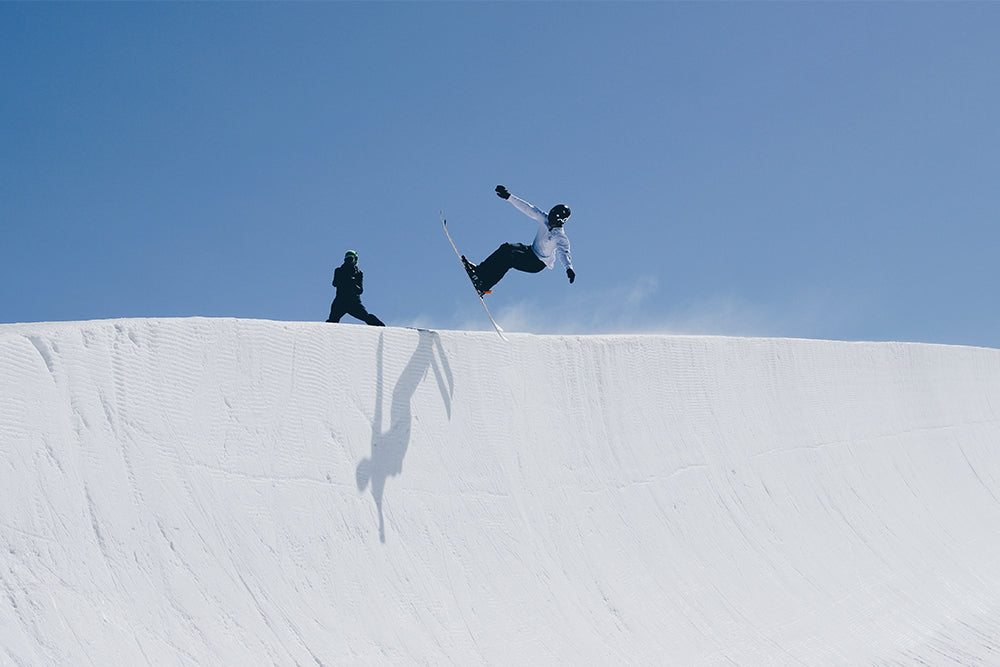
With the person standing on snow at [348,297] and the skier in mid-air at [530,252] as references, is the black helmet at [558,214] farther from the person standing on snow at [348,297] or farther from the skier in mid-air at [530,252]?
the person standing on snow at [348,297]

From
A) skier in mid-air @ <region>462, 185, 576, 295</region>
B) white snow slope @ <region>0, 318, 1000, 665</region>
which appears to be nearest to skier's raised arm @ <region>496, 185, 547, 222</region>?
skier in mid-air @ <region>462, 185, 576, 295</region>

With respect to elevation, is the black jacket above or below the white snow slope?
above

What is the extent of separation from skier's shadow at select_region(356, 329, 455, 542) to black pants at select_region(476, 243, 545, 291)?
0.85m

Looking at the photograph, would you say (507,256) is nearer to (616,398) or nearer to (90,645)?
(616,398)

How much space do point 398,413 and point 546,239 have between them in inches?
82.6

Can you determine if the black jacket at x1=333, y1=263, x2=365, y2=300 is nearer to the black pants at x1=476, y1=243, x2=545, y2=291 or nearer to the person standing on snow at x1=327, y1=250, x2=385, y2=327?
the person standing on snow at x1=327, y1=250, x2=385, y2=327

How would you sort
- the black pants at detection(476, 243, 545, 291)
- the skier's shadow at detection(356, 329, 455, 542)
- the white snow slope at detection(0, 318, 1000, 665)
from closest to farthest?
the white snow slope at detection(0, 318, 1000, 665) < the skier's shadow at detection(356, 329, 455, 542) < the black pants at detection(476, 243, 545, 291)

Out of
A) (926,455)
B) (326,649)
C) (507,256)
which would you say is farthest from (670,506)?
(926,455)

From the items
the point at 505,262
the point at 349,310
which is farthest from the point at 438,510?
the point at 505,262

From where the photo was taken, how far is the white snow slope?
3988 millimetres

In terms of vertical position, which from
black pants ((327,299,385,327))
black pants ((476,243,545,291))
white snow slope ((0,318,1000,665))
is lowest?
white snow slope ((0,318,1000,665))

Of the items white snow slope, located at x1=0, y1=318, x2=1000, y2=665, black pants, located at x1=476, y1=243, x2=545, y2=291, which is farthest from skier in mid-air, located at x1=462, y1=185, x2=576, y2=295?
white snow slope, located at x1=0, y1=318, x2=1000, y2=665

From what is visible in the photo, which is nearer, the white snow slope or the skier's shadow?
the white snow slope

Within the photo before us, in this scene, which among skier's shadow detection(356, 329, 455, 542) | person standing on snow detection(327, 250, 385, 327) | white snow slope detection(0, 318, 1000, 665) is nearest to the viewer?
white snow slope detection(0, 318, 1000, 665)
